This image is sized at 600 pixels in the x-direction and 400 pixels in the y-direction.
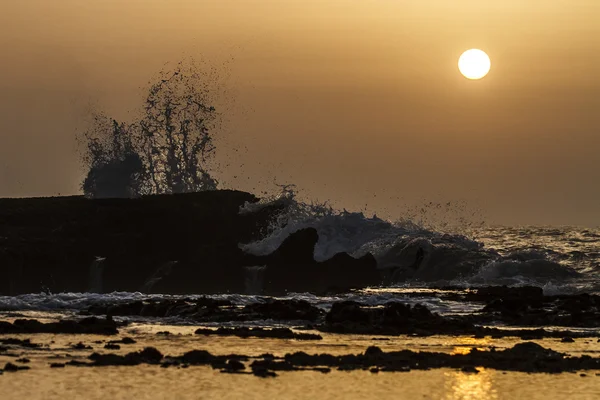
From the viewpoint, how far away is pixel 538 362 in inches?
1238

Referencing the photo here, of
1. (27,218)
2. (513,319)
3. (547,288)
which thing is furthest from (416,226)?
(513,319)

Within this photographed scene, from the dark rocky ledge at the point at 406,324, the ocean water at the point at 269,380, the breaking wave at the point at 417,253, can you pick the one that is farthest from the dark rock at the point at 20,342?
the breaking wave at the point at 417,253

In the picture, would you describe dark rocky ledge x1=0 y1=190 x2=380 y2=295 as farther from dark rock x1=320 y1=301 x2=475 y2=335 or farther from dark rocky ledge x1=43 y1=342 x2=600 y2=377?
dark rocky ledge x1=43 y1=342 x2=600 y2=377

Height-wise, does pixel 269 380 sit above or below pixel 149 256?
below

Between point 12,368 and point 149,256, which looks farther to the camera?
point 149,256

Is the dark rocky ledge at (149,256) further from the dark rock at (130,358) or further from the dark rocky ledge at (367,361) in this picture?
the dark rock at (130,358)

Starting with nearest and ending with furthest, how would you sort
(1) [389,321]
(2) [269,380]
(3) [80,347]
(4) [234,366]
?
(2) [269,380] < (4) [234,366] < (3) [80,347] < (1) [389,321]

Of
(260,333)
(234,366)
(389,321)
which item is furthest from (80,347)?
(389,321)

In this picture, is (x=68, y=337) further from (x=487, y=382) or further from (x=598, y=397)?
(x=598, y=397)

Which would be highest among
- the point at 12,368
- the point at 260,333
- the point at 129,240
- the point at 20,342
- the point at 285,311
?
the point at 129,240

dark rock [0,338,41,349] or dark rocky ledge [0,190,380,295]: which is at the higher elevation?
dark rocky ledge [0,190,380,295]

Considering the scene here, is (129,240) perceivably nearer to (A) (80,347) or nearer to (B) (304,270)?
(B) (304,270)

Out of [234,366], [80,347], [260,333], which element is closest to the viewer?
[234,366]

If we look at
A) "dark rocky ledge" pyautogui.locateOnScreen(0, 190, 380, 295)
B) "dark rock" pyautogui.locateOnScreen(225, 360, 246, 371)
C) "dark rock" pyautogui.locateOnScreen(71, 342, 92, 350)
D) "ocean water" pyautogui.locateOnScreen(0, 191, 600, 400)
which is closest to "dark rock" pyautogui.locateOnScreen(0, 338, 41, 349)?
"ocean water" pyautogui.locateOnScreen(0, 191, 600, 400)
